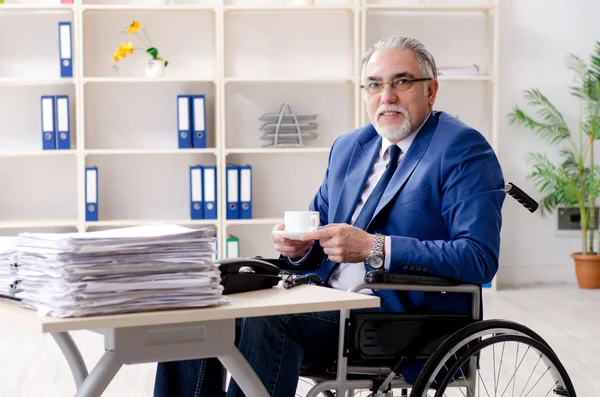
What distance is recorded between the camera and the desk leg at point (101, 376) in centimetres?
128

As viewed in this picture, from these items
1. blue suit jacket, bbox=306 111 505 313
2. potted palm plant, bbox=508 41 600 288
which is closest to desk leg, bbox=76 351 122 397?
blue suit jacket, bbox=306 111 505 313

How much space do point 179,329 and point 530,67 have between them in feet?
14.8

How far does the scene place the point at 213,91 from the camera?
17.1 ft

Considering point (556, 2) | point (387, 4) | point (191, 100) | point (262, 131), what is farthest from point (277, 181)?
point (556, 2)

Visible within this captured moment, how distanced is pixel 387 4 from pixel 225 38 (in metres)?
0.97

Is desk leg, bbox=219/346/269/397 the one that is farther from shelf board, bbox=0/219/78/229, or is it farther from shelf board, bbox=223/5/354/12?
shelf board, bbox=223/5/354/12

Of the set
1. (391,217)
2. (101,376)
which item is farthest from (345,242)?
(101,376)

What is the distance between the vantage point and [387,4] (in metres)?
5.08

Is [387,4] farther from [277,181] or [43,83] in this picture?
[43,83]

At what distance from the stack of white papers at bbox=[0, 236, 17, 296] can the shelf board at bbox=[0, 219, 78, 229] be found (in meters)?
3.54

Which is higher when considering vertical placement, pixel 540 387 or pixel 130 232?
pixel 130 232

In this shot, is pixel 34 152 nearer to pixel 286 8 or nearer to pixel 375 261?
pixel 286 8

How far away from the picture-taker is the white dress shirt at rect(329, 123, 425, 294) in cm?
207

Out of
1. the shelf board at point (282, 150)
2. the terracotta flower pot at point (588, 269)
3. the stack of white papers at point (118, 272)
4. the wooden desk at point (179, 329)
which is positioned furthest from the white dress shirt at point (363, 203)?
the terracotta flower pot at point (588, 269)
